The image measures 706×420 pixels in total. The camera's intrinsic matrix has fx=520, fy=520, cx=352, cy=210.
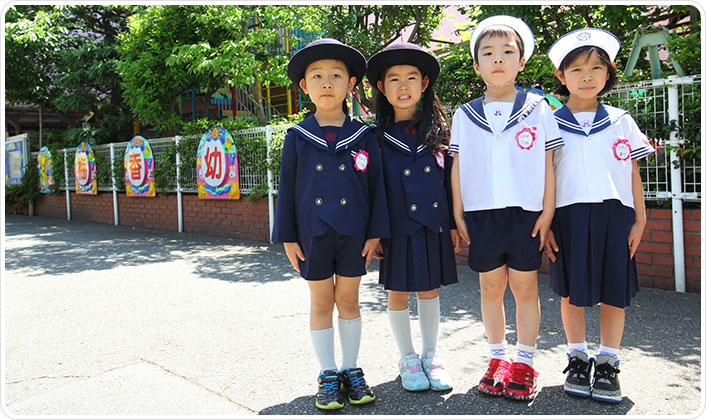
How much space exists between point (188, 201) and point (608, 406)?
27.6ft

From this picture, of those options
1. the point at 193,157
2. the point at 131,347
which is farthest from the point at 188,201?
the point at 131,347

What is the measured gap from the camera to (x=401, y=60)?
8.79 feet

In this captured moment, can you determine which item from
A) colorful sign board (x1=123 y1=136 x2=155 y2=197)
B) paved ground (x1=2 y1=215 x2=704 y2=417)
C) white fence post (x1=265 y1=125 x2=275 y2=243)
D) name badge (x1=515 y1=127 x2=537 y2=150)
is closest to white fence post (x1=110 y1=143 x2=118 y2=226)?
colorful sign board (x1=123 y1=136 x2=155 y2=197)

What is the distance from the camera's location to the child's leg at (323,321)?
2.63 m

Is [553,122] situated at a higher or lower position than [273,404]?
higher

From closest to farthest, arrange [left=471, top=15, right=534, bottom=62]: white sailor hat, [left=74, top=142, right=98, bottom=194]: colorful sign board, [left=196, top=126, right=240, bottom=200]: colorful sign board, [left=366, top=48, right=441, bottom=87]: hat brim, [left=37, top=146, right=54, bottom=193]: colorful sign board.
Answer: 1. [left=471, top=15, right=534, bottom=62]: white sailor hat
2. [left=366, top=48, right=441, bottom=87]: hat brim
3. [left=196, top=126, right=240, bottom=200]: colorful sign board
4. [left=74, top=142, right=98, bottom=194]: colorful sign board
5. [left=37, top=146, right=54, bottom=193]: colorful sign board

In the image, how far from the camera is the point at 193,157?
9453mm

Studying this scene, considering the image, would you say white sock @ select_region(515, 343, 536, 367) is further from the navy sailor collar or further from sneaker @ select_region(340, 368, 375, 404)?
the navy sailor collar

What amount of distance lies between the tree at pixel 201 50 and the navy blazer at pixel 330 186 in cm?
588

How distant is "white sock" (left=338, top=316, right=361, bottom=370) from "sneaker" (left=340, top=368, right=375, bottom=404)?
6cm

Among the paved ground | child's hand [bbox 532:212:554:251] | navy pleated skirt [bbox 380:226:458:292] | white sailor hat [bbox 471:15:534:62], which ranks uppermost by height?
white sailor hat [bbox 471:15:534:62]

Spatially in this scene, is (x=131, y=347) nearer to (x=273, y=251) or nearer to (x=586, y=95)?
(x=586, y=95)

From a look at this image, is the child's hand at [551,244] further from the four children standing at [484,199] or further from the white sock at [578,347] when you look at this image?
the white sock at [578,347]

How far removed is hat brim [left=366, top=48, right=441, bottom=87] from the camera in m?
2.67
